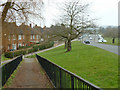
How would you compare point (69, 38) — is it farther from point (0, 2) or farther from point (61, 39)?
point (0, 2)

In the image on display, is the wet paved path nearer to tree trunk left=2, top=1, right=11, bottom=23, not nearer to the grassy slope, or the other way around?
the grassy slope

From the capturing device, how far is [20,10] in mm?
10297

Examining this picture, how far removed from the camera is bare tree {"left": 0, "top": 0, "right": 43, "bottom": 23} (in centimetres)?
979

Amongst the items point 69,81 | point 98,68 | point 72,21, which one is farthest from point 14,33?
A: point 72,21

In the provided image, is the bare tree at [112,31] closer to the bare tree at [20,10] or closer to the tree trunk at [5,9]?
the bare tree at [20,10]

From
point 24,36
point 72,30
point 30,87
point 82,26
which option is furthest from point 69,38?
point 30,87

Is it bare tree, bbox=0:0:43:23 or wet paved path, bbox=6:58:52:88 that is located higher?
bare tree, bbox=0:0:43:23

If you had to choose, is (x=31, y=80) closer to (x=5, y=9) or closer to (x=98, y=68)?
(x=5, y=9)

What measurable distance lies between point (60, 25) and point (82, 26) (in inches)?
149

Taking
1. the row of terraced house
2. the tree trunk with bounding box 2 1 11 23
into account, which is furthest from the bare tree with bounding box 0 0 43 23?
the row of terraced house

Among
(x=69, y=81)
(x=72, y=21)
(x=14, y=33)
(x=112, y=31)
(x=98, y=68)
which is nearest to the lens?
(x=69, y=81)

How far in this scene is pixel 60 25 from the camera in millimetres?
28906

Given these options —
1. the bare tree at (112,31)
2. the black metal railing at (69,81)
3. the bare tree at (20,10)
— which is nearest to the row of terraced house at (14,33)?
the bare tree at (20,10)

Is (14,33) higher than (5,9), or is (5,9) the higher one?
(5,9)
